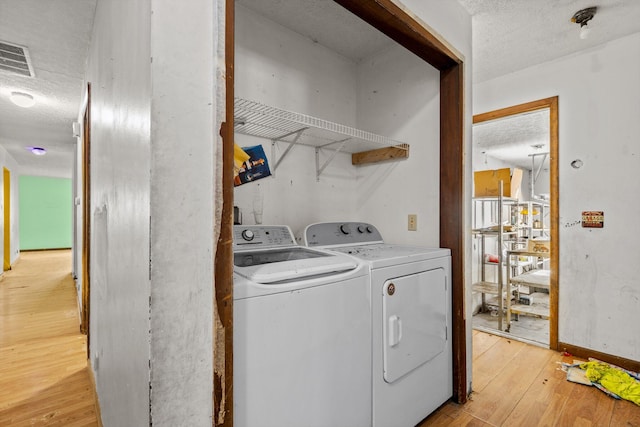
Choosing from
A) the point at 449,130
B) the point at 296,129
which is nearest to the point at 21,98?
the point at 296,129

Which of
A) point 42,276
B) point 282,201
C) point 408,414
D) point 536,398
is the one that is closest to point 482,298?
point 536,398

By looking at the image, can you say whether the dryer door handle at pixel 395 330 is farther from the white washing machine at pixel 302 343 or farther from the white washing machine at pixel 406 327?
the white washing machine at pixel 302 343

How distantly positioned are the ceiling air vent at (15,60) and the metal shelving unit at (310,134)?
1.90 m

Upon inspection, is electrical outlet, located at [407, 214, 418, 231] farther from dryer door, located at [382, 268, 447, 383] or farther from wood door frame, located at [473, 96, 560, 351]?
wood door frame, located at [473, 96, 560, 351]

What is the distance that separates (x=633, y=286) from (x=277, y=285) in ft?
8.65

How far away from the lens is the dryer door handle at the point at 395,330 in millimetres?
1365

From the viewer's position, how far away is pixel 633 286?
2.17 meters

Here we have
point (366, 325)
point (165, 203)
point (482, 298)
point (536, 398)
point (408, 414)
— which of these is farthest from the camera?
point (482, 298)

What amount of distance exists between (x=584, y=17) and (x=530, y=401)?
2.40 m

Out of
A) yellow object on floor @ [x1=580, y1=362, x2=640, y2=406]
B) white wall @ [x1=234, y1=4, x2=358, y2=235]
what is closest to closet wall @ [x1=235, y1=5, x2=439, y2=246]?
white wall @ [x1=234, y1=4, x2=358, y2=235]

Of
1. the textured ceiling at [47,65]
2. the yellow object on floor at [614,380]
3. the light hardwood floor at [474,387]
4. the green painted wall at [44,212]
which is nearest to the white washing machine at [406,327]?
the light hardwood floor at [474,387]

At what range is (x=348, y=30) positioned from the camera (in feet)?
6.73

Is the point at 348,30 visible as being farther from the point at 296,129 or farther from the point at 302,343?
the point at 302,343

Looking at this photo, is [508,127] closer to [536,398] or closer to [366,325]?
[536,398]
